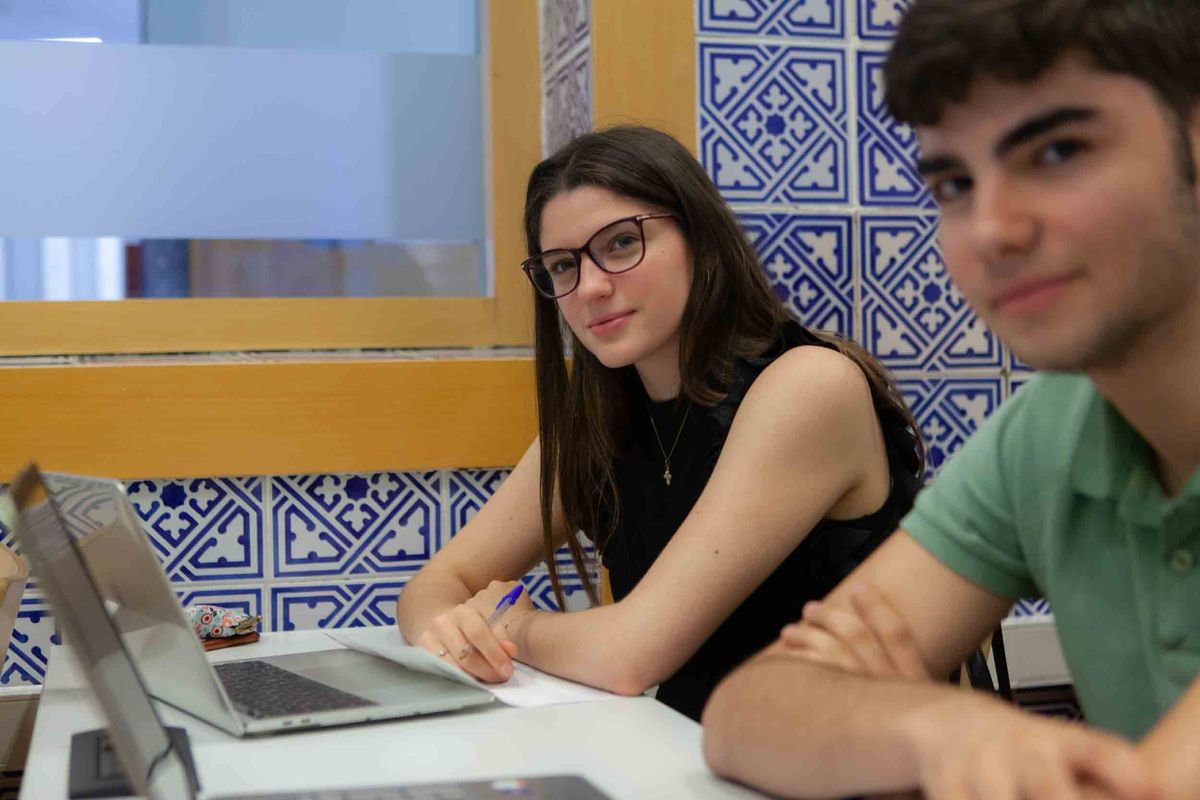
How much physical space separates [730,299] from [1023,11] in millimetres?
1056

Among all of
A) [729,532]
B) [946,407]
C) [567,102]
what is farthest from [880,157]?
[729,532]

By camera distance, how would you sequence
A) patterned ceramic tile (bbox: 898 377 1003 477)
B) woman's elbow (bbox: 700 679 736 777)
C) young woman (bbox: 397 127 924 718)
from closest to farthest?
1. woman's elbow (bbox: 700 679 736 777)
2. young woman (bbox: 397 127 924 718)
3. patterned ceramic tile (bbox: 898 377 1003 477)

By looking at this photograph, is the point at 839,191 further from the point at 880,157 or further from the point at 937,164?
the point at 937,164

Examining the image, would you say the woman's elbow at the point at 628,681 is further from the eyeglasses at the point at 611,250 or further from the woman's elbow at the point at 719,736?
the eyeglasses at the point at 611,250

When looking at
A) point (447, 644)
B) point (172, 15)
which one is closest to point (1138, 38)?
point (447, 644)

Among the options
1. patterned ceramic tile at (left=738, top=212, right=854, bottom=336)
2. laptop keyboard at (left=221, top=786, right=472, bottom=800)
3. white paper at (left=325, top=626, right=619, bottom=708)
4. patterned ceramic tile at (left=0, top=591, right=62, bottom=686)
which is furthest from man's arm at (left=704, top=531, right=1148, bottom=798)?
patterned ceramic tile at (left=0, top=591, right=62, bottom=686)

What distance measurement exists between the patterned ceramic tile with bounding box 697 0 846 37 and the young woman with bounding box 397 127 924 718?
47 centimetres

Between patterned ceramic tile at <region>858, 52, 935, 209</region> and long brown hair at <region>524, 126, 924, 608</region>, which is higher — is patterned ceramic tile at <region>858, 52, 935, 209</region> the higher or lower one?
the higher one

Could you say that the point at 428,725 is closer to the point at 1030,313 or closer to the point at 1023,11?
the point at 1030,313

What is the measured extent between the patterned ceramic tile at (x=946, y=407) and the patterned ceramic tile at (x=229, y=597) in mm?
1223

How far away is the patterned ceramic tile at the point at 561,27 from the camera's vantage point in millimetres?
2457

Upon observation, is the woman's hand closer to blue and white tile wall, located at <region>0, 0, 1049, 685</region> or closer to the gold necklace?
the gold necklace

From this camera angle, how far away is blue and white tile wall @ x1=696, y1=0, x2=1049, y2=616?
7.98ft

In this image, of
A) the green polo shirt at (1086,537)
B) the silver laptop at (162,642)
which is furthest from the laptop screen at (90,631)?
the green polo shirt at (1086,537)
